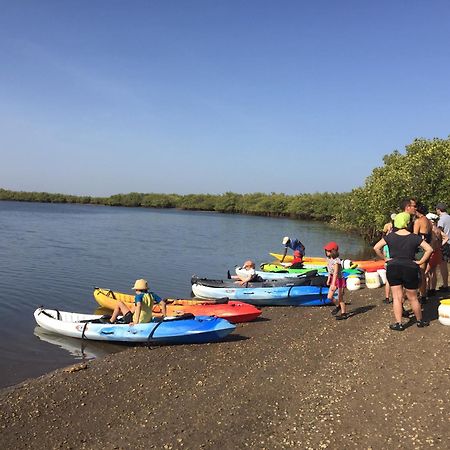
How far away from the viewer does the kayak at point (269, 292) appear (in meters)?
13.4

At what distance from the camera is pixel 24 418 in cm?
686

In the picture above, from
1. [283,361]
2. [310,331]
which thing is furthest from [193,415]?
[310,331]

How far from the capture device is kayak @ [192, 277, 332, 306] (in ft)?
43.9

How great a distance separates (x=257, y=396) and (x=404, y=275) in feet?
11.8

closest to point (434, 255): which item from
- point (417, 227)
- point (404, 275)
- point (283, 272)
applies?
point (417, 227)

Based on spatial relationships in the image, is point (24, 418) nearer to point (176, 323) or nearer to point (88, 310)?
point (176, 323)

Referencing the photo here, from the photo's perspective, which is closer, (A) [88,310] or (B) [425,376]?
(B) [425,376]

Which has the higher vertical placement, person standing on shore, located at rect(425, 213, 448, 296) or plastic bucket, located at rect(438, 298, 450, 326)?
person standing on shore, located at rect(425, 213, 448, 296)

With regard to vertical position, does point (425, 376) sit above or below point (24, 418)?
above

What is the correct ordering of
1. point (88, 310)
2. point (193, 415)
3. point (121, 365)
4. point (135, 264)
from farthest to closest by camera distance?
point (135, 264) → point (88, 310) → point (121, 365) → point (193, 415)

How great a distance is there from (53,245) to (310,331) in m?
26.1

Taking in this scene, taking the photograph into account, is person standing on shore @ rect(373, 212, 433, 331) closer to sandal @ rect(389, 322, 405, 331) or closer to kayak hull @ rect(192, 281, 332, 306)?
sandal @ rect(389, 322, 405, 331)

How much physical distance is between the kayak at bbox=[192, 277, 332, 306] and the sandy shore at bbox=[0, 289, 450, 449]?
3415mm

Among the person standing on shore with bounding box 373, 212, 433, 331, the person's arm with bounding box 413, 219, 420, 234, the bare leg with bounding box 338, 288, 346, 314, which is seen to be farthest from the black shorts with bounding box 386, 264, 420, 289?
the bare leg with bounding box 338, 288, 346, 314
